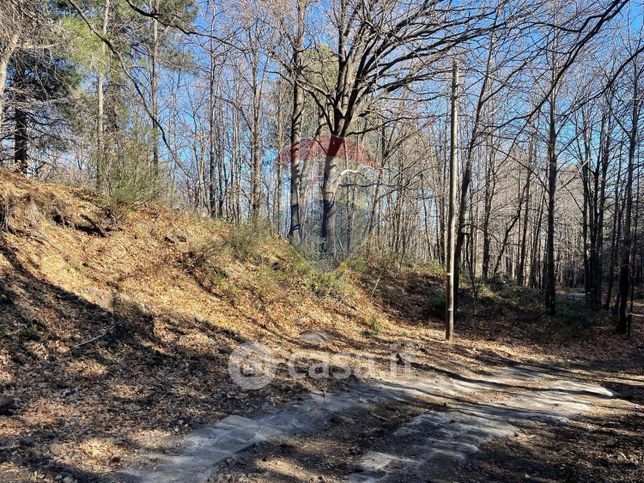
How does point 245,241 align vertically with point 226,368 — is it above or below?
above

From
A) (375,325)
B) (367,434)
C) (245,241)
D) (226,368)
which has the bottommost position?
(375,325)

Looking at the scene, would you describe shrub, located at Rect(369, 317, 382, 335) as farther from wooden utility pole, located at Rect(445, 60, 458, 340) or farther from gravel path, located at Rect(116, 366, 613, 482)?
gravel path, located at Rect(116, 366, 613, 482)

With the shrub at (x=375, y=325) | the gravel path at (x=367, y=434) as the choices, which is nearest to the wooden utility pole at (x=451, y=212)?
the shrub at (x=375, y=325)

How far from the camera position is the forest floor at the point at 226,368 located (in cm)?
366

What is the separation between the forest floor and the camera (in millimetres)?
3656

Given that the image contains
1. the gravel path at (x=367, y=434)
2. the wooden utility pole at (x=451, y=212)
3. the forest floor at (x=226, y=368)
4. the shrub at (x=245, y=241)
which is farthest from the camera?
the shrub at (x=245, y=241)

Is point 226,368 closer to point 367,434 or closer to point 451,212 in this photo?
point 367,434

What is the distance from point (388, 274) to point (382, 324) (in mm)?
5091

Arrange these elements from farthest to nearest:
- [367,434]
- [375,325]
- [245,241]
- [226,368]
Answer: [245,241] < [375,325] < [226,368] < [367,434]

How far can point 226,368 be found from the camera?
586cm

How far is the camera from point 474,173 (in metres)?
25.3

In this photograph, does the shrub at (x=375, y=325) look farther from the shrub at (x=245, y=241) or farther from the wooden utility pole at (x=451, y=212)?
the shrub at (x=245, y=241)

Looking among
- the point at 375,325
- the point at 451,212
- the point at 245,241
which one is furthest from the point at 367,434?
the point at 245,241

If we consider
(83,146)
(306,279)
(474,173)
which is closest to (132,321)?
(306,279)
